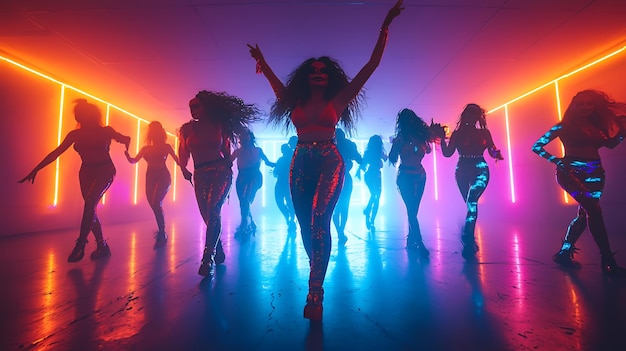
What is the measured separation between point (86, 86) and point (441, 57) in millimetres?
9378

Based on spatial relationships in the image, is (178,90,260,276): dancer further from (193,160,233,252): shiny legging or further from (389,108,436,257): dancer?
(389,108,436,257): dancer

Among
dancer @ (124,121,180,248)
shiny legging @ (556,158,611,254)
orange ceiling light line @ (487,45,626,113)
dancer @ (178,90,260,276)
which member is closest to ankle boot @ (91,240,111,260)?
dancer @ (124,121,180,248)

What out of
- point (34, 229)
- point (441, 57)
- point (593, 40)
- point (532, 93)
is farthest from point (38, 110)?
point (532, 93)

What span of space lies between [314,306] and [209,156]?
6.94ft

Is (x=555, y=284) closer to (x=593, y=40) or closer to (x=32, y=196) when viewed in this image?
(x=593, y=40)

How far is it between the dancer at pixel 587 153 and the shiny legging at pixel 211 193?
13.5 feet

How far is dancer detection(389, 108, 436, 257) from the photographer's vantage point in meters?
3.90

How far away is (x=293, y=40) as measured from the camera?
496cm

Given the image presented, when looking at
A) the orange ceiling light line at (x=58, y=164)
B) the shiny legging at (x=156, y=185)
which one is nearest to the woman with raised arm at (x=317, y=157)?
the shiny legging at (x=156, y=185)

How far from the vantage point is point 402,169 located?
4035 millimetres

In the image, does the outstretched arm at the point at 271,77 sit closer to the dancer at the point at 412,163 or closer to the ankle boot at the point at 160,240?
the dancer at the point at 412,163

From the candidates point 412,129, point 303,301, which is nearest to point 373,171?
point 412,129

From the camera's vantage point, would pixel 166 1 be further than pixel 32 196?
No

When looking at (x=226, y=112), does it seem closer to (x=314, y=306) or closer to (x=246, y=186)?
(x=246, y=186)
